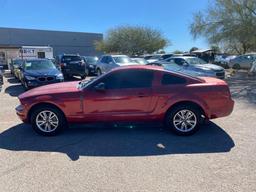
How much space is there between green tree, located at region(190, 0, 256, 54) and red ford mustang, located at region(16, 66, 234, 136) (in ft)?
48.9

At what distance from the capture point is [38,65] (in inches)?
506

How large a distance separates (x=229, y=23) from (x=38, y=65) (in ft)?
46.2

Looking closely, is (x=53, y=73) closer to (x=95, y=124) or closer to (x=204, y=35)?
(x=95, y=124)

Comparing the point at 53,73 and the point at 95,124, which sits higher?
the point at 53,73

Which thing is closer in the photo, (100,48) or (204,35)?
(204,35)

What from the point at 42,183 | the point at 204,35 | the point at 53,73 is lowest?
the point at 42,183

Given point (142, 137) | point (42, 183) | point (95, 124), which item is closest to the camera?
point (42, 183)

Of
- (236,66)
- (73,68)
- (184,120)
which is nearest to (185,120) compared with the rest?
(184,120)

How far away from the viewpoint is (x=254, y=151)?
4.49 meters

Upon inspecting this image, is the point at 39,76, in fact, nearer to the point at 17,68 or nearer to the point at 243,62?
the point at 17,68

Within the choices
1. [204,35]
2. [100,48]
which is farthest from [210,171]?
[100,48]

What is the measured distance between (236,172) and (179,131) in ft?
5.76

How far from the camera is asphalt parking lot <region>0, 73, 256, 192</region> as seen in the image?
3.51 metres

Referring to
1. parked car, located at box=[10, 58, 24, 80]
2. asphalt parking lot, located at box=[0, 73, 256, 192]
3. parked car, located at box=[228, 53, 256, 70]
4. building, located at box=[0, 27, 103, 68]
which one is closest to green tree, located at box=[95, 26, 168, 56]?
building, located at box=[0, 27, 103, 68]
